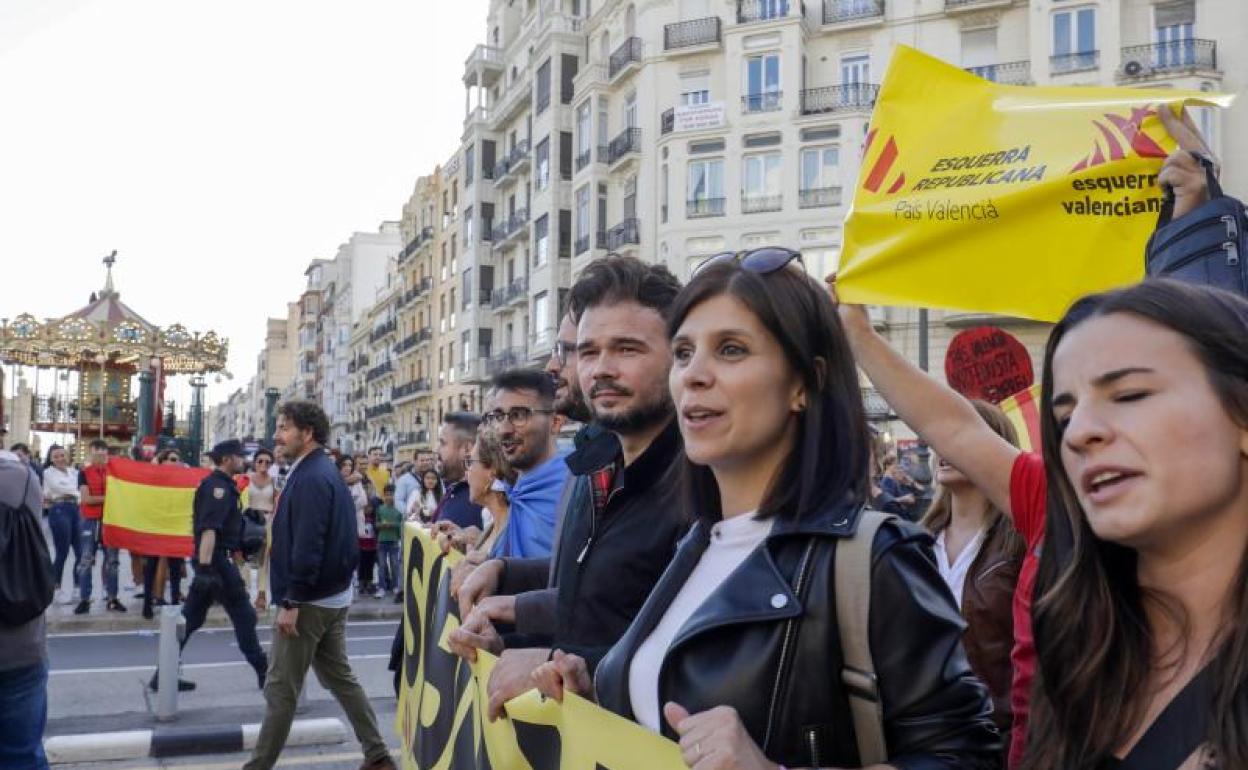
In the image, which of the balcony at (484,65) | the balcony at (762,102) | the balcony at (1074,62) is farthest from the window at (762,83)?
the balcony at (484,65)

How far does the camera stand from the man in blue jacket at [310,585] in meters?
5.86

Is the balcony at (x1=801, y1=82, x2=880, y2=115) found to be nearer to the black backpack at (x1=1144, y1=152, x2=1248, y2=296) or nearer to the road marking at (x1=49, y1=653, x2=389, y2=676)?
the road marking at (x1=49, y1=653, x2=389, y2=676)

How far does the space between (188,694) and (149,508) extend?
4779 mm

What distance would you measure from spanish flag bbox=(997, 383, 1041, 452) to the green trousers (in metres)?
4.00

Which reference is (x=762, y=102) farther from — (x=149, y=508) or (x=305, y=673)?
(x=305, y=673)

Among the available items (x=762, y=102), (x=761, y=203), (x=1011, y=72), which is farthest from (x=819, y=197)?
(x=1011, y=72)

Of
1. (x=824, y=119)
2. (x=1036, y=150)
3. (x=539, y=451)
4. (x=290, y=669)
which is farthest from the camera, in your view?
(x=824, y=119)

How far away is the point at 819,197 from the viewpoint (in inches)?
1264

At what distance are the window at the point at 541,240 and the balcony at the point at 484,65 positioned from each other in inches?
479

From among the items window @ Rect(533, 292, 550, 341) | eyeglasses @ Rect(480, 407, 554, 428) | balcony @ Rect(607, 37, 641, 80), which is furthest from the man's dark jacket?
window @ Rect(533, 292, 550, 341)

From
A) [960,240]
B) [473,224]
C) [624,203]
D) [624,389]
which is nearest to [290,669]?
[624,389]

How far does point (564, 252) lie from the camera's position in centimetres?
4103

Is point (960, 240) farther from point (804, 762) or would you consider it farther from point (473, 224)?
point (473, 224)

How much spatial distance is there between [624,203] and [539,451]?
3356cm
